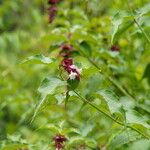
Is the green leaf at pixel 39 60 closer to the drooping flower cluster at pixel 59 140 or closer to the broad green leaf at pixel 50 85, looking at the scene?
the broad green leaf at pixel 50 85

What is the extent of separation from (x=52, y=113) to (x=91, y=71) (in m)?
1.87

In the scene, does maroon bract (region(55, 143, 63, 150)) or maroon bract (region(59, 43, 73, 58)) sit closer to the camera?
maroon bract (region(55, 143, 63, 150))

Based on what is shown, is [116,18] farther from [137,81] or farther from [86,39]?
[137,81]

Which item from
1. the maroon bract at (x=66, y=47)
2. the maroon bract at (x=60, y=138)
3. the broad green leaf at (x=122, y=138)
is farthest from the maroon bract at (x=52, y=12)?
the broad green leaf at (x=122, y=138)

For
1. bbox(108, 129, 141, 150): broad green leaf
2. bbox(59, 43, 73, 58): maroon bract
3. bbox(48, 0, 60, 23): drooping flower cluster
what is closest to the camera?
bbox(108, 129, 141, 150): broad green leaf

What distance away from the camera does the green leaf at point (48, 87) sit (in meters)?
1.39

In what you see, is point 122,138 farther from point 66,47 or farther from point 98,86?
point 66,47

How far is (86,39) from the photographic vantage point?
2223 millimetres

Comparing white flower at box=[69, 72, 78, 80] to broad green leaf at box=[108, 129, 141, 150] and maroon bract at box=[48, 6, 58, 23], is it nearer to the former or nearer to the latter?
broad green leaf at box=[108, 129, 141, 150]

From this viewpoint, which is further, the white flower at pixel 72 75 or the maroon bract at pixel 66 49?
the maroon bract at pixel 66 49

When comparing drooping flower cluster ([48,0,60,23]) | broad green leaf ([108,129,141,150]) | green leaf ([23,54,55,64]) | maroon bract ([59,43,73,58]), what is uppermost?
drooping flower cluster ([48,0,60,23])

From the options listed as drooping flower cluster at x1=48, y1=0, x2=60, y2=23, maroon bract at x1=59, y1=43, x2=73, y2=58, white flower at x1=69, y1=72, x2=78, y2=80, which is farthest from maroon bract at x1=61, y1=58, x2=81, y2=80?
drooping flower cluster at x1=48, y1=0, x2=60, y2=23

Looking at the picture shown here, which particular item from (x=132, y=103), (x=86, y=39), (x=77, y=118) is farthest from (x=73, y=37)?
(x=77, y=118)

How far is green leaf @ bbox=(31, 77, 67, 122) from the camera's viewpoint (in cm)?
139
